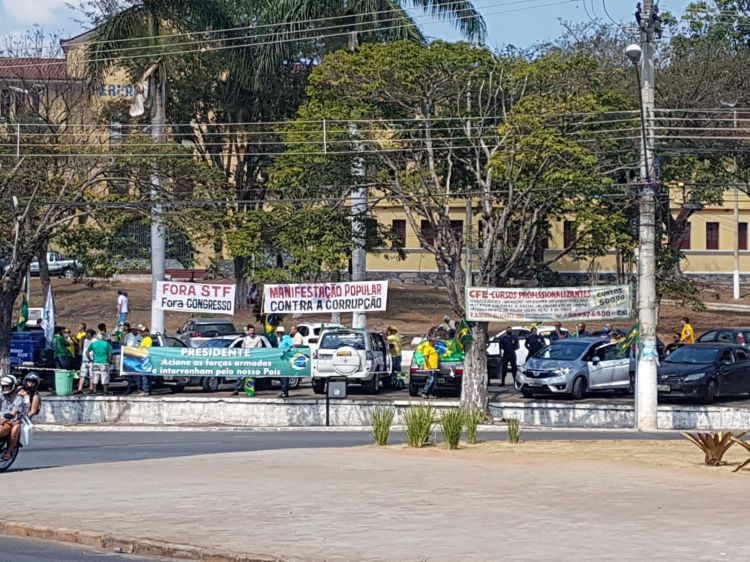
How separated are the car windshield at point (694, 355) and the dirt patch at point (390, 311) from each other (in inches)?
585

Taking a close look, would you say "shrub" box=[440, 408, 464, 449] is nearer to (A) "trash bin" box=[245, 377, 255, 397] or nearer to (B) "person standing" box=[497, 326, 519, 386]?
(A) "trash bin" box=[245, 377, 255, 397]

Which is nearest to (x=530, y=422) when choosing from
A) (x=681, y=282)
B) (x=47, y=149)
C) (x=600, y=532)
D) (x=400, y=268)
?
(x=681, y=282)

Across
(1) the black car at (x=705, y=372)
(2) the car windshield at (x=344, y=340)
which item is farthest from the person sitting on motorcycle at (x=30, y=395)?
(1) the black car at (x=705, y=372)

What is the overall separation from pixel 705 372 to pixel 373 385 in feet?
29.4

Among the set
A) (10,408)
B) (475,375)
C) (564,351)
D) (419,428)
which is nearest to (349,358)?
(475,375)

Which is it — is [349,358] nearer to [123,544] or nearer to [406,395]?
[406,395]

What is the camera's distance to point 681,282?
4047 cm

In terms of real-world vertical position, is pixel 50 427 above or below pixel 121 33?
below

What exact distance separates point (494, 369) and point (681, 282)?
24.0 ft

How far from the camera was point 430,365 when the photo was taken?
111ft

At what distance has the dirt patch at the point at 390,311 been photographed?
172 feet

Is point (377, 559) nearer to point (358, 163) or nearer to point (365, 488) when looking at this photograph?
point (365, 488)

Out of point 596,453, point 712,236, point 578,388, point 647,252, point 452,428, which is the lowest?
point 578,388

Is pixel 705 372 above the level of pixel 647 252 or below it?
below
